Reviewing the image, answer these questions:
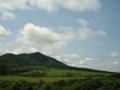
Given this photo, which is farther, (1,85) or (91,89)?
(1,85)

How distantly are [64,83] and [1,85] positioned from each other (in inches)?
1570

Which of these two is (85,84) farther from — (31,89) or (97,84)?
(31,89)

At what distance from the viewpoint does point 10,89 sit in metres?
121

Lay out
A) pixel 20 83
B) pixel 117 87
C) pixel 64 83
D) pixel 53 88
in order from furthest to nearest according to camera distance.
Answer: pixel 64 83 → pixel 117 87 → pixel 20 83 → pixel 53 88

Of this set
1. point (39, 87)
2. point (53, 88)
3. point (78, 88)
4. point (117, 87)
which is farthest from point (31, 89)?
point (117, 87)

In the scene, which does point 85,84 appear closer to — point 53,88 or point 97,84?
point 97,84

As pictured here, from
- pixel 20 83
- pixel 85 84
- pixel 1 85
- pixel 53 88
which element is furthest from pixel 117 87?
pixel 1 85

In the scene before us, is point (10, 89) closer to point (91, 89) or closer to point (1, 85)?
point (1, 85)

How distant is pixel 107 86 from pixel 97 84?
9.02m

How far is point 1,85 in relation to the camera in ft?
472

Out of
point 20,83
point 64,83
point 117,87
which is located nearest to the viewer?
point 20,83

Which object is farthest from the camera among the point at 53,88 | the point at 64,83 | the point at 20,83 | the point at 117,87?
the point at 64,83

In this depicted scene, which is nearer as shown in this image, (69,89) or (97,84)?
(69,89)

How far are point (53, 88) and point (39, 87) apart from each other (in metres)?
12.0
